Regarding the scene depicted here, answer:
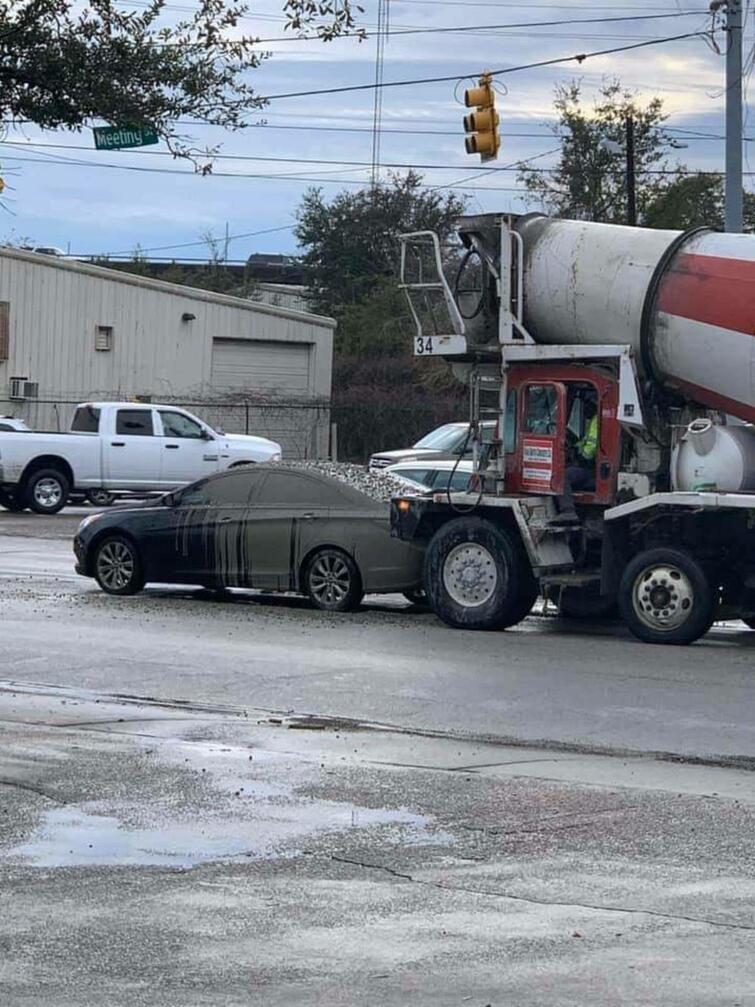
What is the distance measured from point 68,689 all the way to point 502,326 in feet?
18.5

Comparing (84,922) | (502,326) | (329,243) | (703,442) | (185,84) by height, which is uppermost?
(329,243)

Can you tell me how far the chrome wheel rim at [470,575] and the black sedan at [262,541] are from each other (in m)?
0.86

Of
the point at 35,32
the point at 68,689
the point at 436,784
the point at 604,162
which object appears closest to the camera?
the point at 436,784

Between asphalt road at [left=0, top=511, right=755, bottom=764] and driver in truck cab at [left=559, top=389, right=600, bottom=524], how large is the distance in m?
1.19

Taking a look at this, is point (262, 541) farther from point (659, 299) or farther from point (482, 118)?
point (482, 118)

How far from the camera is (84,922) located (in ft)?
21.4

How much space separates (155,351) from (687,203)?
63.8 feet

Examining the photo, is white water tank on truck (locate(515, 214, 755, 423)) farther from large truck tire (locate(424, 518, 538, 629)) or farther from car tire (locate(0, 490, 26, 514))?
car tire (locate(0, 490, 26, 514))

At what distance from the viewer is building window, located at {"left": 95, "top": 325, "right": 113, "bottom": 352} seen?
4388 centimetres

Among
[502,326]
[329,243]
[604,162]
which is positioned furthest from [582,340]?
[329,243]

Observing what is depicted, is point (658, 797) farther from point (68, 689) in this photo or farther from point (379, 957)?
point (68, 689)

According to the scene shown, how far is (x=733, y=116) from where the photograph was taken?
22.2 m

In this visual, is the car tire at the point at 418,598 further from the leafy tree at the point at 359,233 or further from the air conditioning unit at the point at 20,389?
the leafy tree at the point at 359,233

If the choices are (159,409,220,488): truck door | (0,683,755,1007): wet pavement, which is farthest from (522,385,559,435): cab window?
(159,409,220,488): truck door
